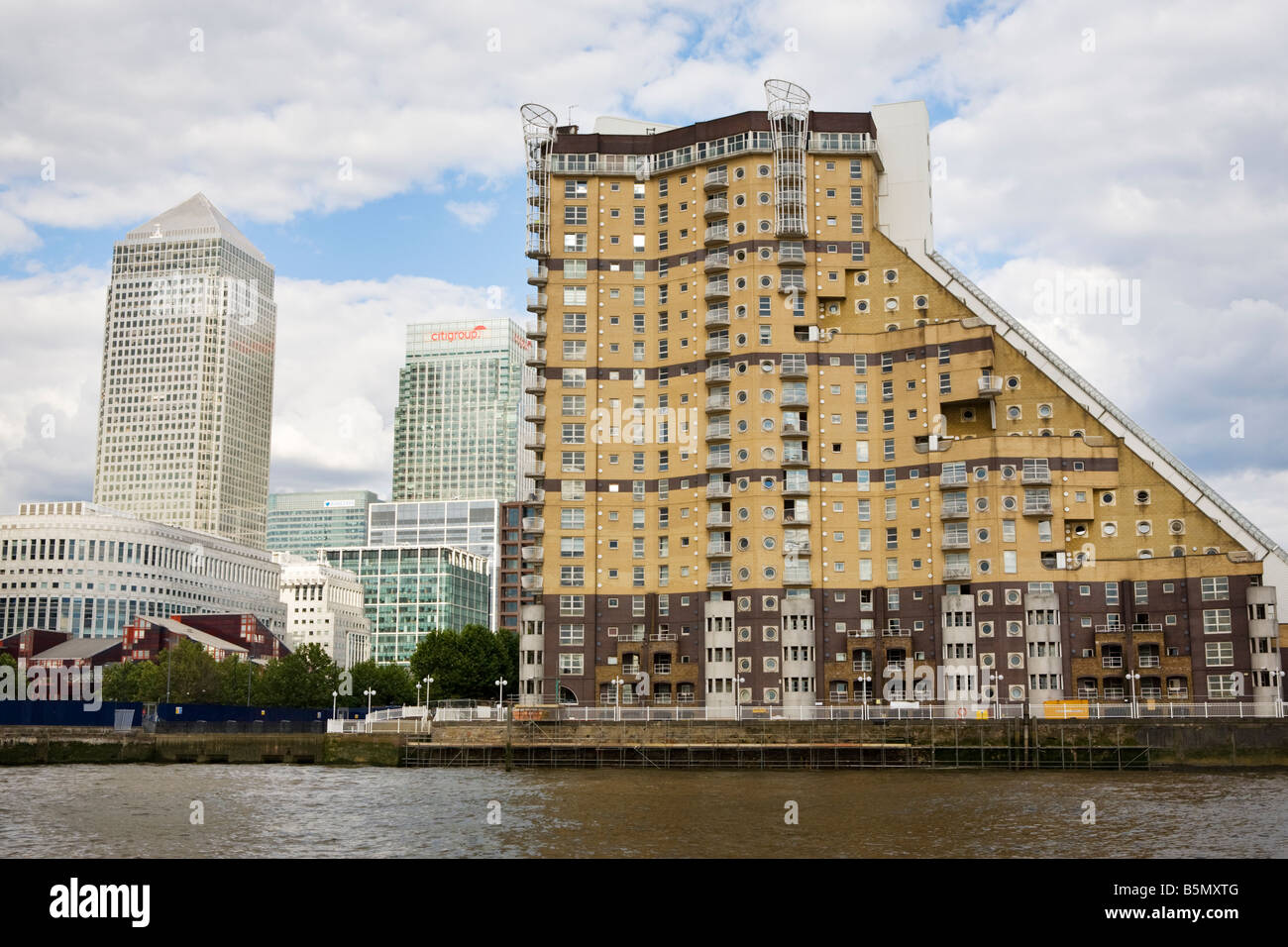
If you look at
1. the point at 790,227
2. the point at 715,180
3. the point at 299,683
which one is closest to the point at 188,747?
the point at 299,683

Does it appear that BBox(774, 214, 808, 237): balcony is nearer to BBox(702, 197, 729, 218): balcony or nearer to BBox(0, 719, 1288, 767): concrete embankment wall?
BBox(702, 197, 729, 218): balcony

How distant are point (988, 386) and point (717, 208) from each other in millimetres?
37310

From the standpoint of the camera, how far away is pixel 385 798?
74.7m

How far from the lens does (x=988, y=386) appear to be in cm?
13475

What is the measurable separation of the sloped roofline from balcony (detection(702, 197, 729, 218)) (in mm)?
24357

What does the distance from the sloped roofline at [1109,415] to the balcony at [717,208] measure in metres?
24.4

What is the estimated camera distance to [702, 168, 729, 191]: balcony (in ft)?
476

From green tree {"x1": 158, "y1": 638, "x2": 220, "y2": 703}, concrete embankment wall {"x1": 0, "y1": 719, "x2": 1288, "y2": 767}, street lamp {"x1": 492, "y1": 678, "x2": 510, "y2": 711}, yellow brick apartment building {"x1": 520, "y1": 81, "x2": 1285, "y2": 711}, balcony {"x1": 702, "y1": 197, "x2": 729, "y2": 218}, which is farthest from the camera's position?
green tree {"x1": 158, "y1": 638, "x2": 220, "y2": 703}

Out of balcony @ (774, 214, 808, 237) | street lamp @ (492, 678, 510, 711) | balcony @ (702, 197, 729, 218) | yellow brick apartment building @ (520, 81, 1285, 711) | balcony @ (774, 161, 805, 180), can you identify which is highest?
balcony @ (774, 161, 805, 180)

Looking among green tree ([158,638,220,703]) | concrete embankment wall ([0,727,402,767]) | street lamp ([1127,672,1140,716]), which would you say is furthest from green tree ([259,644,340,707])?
street lamp ([1127,672,1140,716])

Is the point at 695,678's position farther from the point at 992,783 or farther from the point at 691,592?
the point at 992,783

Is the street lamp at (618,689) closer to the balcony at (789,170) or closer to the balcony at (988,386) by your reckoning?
the balcony at (988,386)

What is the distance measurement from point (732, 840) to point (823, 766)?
57.2m
